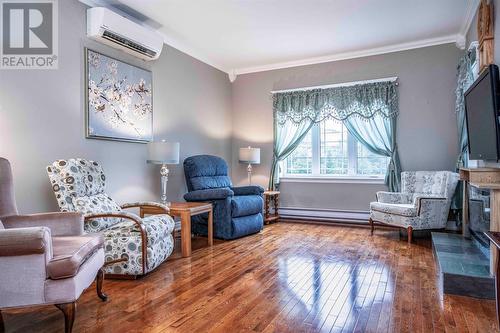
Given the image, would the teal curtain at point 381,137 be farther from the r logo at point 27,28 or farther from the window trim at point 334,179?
the r logo at point 27,28

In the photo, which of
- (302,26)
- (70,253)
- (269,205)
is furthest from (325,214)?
(70,253)

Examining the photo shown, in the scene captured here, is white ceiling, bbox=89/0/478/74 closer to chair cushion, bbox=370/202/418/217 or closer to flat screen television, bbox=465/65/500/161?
flat screen television, bbox=465/65/500/161

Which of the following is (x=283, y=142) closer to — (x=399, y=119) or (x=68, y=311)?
(x=399, y=119)

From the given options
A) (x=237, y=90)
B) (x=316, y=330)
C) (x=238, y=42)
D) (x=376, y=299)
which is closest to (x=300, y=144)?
(x=237, y=90)

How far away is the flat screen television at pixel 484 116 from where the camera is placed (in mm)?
2389

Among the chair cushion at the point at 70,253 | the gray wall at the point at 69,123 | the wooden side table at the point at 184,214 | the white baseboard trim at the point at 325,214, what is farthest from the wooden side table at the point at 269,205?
the chair cushion at the point at 70,253

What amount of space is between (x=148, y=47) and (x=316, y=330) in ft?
11.3

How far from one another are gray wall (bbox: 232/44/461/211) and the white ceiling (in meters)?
0.21

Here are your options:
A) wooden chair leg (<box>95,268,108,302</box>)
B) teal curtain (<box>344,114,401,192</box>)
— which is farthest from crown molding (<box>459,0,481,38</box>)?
wooden chair leg (<box>95,268,108,302</box>)

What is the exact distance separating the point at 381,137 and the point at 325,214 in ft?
4.91

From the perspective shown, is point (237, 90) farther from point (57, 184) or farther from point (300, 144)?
point (57, 184)

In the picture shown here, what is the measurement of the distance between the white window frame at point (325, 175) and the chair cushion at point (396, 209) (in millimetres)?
741

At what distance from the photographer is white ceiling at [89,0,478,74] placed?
351 centimetres

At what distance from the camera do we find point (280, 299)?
2285 mm
